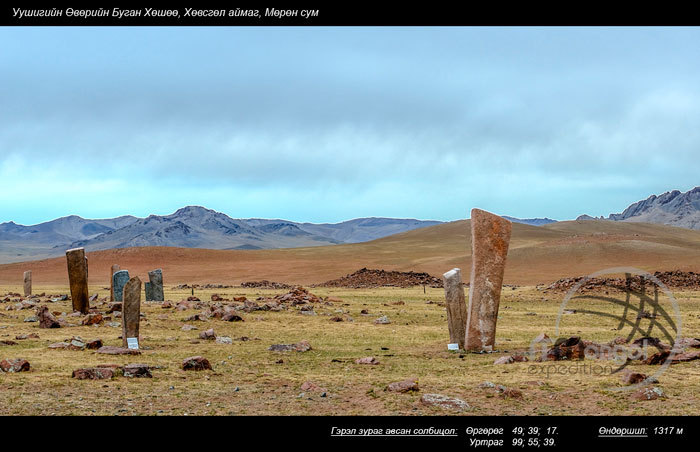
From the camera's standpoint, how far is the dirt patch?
49.7m

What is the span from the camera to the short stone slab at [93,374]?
1191 cm

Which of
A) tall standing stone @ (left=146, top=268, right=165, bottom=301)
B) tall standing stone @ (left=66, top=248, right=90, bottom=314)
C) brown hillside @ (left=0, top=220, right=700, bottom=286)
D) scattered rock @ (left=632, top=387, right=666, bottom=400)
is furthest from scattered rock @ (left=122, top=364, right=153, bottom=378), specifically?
brown hillside @ (left=0, top=220, right=700, bottom=286)

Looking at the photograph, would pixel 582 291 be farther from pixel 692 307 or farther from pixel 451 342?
pixel 451 342

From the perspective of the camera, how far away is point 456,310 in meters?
16.6

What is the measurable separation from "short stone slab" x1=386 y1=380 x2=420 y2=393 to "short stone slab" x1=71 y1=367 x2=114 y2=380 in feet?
17.1

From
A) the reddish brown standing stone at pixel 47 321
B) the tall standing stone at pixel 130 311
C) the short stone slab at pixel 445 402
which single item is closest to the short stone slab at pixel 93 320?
the reddish brown standing stone at pixel 47 321

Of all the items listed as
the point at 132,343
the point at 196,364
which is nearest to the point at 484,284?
the point at 196,364

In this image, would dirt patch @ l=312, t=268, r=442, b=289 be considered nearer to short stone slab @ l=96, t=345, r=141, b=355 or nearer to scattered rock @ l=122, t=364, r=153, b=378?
short stone slab @ l=96, t=345, r=141, b=355

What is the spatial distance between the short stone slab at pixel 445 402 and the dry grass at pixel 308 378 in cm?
17

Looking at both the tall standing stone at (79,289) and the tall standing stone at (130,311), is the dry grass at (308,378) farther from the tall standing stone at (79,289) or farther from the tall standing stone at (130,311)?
the tall standing stone at (79,289)

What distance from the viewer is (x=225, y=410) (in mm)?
9656

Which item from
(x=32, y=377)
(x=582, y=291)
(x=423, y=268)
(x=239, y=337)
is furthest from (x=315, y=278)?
(x=32, y=377)

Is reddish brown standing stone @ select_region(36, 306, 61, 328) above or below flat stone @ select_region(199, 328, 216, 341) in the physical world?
above

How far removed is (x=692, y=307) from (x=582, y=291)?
24.8 feet
